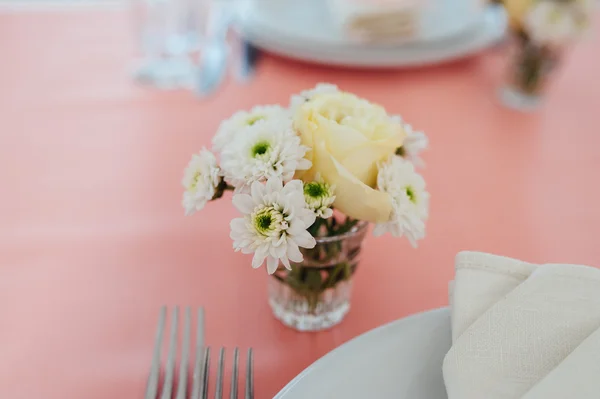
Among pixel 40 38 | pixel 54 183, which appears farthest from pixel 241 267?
pixel 40 38

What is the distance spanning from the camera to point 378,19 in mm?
999

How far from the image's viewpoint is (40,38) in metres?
1.11

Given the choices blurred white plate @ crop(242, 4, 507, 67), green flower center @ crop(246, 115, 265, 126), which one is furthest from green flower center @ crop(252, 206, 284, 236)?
blurred white plate @ crop(242, 4, 507, 67)

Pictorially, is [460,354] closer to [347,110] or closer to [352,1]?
[347,110]

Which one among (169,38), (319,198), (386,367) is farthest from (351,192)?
(169,38)

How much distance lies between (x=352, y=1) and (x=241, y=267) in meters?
0.56

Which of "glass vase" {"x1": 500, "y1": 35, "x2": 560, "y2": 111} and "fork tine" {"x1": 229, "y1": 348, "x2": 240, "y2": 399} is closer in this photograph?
"fork tine" {"x1": 229, "y1": 348, "x2": 240, "y2": 399}

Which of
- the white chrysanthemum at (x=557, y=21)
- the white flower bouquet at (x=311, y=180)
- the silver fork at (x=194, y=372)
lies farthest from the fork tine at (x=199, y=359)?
the white chrysanthemum at (x=557, y=21)

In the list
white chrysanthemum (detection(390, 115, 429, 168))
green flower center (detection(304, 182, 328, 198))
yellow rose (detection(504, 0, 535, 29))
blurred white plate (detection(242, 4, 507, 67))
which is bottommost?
green flower center (detection(304, 182, 328, 198))

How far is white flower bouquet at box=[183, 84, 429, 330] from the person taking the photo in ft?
1.48

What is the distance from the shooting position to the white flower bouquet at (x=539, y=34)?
86 cm

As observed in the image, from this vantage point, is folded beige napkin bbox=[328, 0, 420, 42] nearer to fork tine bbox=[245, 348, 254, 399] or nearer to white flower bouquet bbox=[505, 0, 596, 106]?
white flower bouquet bbox=[505, 0, 596, 106]

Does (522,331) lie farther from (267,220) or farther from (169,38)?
(169,38)

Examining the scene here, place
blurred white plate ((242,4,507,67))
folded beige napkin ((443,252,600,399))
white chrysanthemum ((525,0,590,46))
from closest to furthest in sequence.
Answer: folded beige napkin ((443,252,600,399))
white chrysanthemum ((525,0,590,46))
blurred white plate ((242,4,507,67))
